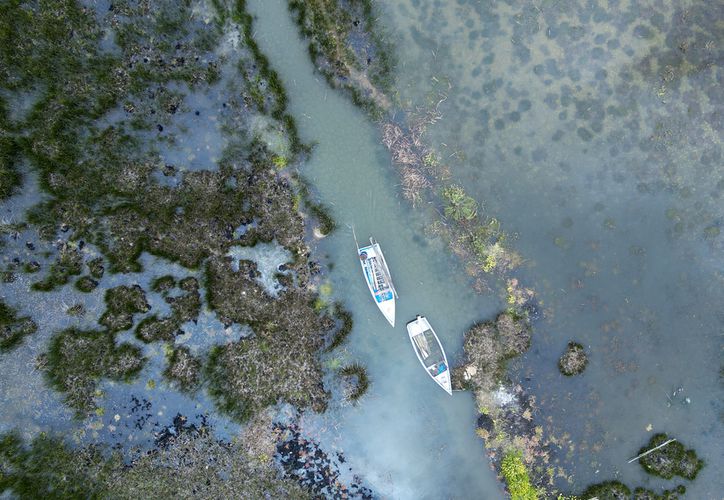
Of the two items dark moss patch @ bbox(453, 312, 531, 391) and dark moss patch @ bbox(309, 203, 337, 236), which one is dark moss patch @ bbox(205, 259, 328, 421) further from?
dark moss patch @ bbox(453, 312, 531, 391)

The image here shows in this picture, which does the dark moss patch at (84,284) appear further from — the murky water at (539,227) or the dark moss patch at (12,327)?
the dark moss patch at (12,327)

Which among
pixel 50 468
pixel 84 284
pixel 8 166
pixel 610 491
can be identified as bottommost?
pixel 50 468

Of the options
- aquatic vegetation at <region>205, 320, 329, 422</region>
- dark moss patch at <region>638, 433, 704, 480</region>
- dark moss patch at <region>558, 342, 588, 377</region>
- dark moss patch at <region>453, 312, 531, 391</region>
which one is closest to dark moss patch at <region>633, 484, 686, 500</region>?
dark moss patch at <region>638, 433, 704, 480</region>

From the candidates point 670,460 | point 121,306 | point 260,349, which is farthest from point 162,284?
point 670,460

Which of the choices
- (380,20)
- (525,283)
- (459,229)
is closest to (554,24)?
(380,20)

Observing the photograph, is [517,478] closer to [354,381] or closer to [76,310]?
[354,381]

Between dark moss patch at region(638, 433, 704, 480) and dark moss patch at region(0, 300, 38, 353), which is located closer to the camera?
dark moss patch at region(0, 300, 38, 353)

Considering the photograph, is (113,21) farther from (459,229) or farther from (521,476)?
(521,476)
